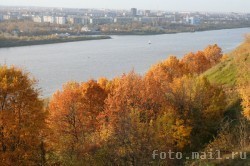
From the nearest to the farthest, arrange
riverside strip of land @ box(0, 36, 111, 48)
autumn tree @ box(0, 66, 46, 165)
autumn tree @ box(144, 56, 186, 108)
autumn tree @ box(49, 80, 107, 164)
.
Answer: autumn tree @ box(0, 66, 46, 165), autumn tree @ box(49, 80, 107, 164), autumn tree @ box(144, 56, 186, 108), riverside strip of land @ box(0, 36, 111, 48)

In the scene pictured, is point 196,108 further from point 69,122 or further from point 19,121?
point 19,121

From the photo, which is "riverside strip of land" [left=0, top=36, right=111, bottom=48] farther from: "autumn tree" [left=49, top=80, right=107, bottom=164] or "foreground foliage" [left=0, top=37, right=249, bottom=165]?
"autumn tree" [left=49, top=80, right=107, bottom=164]

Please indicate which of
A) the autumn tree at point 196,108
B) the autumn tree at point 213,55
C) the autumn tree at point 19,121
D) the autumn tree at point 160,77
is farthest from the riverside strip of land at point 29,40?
the autumn tree at point 19,121

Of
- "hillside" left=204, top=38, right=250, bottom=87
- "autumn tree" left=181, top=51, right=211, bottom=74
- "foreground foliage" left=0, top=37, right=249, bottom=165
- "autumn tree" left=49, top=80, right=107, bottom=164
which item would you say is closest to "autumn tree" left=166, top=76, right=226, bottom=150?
"foreground foliage" left=0, top=37, right=249, bottom=165

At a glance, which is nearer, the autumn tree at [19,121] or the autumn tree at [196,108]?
the autumn tree at [19,121]

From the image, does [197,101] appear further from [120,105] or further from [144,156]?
[144,156]

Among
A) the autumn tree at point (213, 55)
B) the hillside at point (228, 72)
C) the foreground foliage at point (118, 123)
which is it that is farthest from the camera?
the autumn tree at point (213, 55)

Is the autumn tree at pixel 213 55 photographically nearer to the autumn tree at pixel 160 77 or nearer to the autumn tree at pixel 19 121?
the autumn tree at pixel 160 77

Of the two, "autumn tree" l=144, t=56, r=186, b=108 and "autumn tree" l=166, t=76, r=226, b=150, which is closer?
"autumn tree" l=166, t=76, r=226, b=150

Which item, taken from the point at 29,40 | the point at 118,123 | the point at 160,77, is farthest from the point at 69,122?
the point at 29,40
